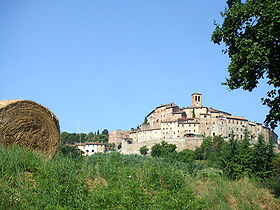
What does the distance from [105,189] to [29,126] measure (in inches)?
168

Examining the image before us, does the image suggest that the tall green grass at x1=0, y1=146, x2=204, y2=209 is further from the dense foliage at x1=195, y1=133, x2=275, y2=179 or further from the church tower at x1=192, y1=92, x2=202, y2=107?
the church tower at x1=192, y1=92, x2=202, y2=107

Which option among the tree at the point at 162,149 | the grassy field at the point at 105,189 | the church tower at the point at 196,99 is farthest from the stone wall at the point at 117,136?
the grassy field at the point at 105,189

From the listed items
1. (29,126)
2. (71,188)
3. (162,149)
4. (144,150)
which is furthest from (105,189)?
(144,150)

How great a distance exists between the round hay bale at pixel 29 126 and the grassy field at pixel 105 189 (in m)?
1.38

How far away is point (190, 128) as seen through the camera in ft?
303

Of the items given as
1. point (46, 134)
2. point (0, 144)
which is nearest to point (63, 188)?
point (0, 144)

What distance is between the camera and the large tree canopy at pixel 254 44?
28.6 ft

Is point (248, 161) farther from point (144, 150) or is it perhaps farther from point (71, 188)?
point (144, 150)

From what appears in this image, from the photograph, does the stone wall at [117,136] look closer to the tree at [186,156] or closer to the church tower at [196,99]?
the church tower at [196,99]

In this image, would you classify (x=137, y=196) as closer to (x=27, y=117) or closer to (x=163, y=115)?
(x=27, y=117)

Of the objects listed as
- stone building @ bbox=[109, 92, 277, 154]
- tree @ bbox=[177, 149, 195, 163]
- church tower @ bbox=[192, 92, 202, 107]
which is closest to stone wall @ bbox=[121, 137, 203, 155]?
stone building @ bbox=[109, 92, 277, 154]

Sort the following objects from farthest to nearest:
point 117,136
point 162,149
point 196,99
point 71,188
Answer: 1. point 117,136
2. point 196,99
3. point 162,149
4. point 71,188

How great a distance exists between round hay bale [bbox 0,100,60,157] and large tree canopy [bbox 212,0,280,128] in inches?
254

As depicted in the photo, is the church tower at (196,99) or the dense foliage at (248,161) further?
the church tower at (196,99)
